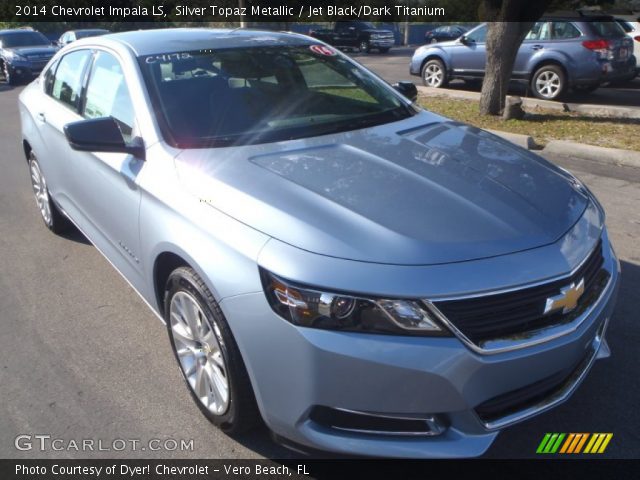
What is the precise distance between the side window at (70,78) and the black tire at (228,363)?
2.20 meters

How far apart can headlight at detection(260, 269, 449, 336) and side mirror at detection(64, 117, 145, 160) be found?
141 centimetres

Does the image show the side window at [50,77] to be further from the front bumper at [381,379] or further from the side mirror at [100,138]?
the front bumper at [381,379]

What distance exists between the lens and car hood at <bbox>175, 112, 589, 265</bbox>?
2.24 m

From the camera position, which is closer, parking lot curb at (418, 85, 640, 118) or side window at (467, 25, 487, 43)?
parking lot curb at (418, 85, 640, 118)

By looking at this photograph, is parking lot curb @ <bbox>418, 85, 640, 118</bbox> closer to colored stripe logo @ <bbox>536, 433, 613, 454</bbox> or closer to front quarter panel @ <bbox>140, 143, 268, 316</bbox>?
colored stripe logo @ <bbox>536, 433, 613, 454</bbox>

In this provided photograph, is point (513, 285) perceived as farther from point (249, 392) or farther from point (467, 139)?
point (467, 139)

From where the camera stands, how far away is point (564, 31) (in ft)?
37.6

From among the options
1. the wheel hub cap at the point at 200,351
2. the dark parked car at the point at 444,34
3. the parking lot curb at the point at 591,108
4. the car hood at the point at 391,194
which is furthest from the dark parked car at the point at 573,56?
the dark parked car at the point at 444,34

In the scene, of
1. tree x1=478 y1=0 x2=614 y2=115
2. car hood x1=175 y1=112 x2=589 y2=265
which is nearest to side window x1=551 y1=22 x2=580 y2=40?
tree x1=478 y1=0 x2=614 y2=115

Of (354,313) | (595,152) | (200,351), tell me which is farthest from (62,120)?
(595,152)

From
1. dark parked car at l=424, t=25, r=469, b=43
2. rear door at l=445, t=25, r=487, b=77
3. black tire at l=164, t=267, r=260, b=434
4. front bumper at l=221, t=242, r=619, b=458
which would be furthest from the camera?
dark parked car at l=424, t=25, r=469, b=43
